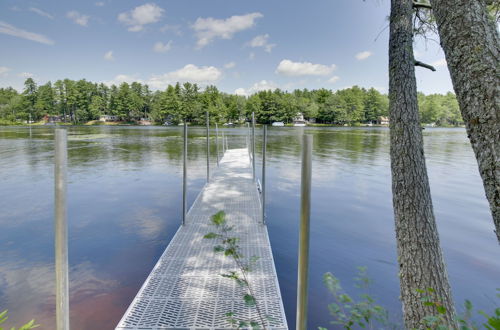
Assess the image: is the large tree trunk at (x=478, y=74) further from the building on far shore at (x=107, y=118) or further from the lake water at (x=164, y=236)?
the building on far shore at (x=107, y=118)

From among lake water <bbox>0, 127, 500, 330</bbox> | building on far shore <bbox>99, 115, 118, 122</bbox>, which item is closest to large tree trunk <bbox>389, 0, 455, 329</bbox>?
lake water <bbox>0, 127, 500, 330</bbox>

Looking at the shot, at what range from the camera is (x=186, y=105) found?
63.2 metres

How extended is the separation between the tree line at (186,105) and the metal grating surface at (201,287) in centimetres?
5546

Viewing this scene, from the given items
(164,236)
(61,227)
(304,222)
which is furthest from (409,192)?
(164,236)

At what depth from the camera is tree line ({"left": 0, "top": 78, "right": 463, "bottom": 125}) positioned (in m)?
60.6

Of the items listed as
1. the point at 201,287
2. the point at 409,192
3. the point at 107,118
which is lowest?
the point at 201,287

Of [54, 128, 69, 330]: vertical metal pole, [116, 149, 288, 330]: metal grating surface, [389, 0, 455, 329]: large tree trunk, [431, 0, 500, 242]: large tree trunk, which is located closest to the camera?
[431, 0, 500, 242]: large tree trunk

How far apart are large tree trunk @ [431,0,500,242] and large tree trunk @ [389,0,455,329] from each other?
129 cm

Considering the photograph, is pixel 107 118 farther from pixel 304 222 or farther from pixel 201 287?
pixel 304 222

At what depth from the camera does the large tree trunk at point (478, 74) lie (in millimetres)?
1014

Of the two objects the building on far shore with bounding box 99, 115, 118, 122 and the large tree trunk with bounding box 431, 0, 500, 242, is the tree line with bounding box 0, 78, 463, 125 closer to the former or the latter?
the building on far shore with bounding box 99, 115, 118, 122

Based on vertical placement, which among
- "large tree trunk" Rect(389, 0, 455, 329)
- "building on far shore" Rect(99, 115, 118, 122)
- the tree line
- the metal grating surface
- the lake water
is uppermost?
the tree line

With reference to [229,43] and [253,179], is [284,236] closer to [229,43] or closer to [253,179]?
[253,179]

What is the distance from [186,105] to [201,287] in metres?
63.9
